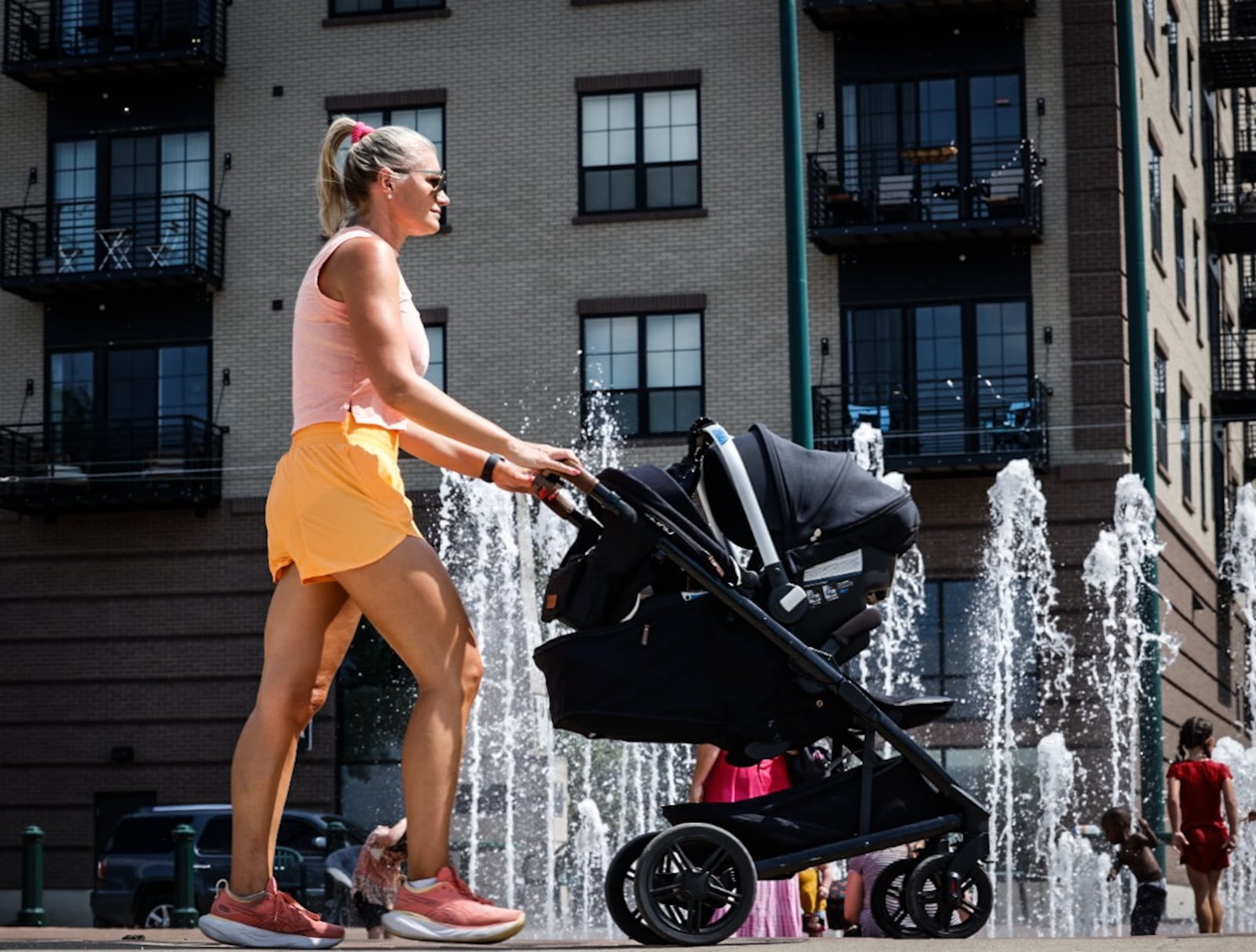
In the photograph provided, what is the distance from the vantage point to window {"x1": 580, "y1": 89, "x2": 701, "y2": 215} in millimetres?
29719

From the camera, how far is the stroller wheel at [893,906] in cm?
635

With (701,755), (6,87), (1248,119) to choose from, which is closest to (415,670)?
(701,755)

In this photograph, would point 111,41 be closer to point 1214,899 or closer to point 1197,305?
point 1197,305

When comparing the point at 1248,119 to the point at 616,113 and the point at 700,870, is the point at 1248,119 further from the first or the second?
the point at 700,870

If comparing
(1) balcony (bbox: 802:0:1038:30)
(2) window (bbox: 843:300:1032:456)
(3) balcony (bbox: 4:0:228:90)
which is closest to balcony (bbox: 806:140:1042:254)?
(2) window (bbox: 843:300:1032:456)

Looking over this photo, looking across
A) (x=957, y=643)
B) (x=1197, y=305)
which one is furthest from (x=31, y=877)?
(x=1197, y=305)

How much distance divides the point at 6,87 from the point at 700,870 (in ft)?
94.4

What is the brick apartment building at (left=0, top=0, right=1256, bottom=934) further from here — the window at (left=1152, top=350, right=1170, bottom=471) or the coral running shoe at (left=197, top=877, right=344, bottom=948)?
the coral running shoe at (left=197, top=877, right=344, bottom=948)

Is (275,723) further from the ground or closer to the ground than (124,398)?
closer to the ground

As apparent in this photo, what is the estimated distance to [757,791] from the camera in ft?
26.2

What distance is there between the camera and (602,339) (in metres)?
29.7

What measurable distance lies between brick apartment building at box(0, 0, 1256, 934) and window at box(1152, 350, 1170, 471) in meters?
0.09

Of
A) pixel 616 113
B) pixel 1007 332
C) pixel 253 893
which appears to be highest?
pixel 616 113

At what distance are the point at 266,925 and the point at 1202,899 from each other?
1017cm
